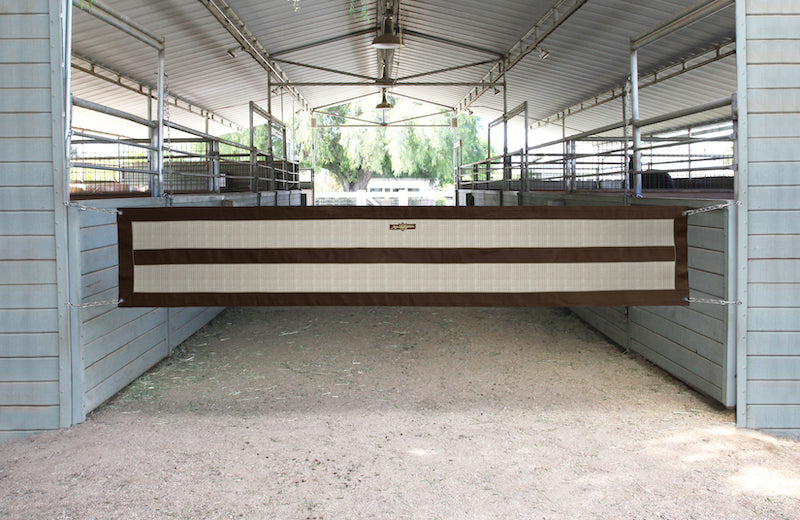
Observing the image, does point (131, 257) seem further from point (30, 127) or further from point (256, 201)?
point (256, 201)

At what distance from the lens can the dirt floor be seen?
282 cm

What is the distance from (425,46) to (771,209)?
10497mm

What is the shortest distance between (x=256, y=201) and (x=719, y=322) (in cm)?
691

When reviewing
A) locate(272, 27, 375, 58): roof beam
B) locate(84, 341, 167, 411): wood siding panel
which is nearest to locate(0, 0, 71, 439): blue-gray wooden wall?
locate(84, 341, 167, 411): wood siding panel

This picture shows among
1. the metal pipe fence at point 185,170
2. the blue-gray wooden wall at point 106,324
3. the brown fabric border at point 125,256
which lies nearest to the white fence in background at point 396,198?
the metal pipe fence at point 185,170

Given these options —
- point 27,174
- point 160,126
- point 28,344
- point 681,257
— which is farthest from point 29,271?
point 681,257

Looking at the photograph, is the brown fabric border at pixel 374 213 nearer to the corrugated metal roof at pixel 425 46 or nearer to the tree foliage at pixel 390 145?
the corrugated metal roof at pixel 425 46

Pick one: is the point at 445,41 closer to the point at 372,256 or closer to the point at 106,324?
the point at 372,256

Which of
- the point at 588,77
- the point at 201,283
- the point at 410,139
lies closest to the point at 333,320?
the point at 201,283

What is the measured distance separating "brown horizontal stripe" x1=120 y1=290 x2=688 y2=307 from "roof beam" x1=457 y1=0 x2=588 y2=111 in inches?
213

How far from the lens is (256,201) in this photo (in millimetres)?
9336

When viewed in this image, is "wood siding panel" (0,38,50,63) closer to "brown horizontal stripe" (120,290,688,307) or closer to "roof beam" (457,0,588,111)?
"brown horizontal stripe" (120,290,688,307)

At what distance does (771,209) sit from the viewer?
12.1ft

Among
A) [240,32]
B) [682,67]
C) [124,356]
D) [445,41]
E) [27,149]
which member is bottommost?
[124,356]
